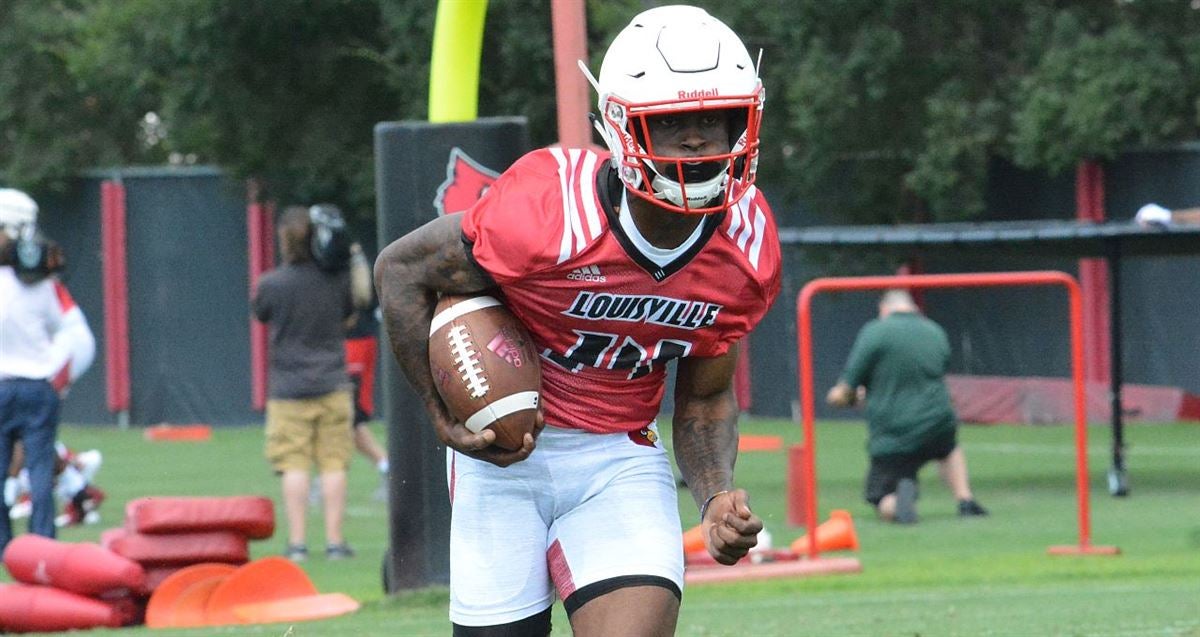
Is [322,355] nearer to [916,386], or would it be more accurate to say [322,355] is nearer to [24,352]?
[24,352]

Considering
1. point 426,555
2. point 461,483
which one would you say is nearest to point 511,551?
point 461,483

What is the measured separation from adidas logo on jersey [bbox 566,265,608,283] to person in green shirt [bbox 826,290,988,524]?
863 cm

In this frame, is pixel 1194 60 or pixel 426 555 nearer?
pixel 426 555

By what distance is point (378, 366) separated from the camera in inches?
854

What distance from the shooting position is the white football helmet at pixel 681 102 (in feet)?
14.5

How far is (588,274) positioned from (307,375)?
281 inches

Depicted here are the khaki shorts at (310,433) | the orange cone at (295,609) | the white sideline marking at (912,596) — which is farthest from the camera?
the khaki shorts at (310,433)

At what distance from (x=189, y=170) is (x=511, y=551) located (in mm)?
21523

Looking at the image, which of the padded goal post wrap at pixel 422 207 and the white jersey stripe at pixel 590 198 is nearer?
the white jersey stripe at pixel 590 198

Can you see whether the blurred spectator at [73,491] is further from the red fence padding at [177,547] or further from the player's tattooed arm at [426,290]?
the player's tattooed arm at [426,290]

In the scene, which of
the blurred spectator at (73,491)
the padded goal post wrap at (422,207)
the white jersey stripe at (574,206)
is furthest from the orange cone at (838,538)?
the white jersey stripe at (574,206)

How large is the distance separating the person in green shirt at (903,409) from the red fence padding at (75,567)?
18.3ft

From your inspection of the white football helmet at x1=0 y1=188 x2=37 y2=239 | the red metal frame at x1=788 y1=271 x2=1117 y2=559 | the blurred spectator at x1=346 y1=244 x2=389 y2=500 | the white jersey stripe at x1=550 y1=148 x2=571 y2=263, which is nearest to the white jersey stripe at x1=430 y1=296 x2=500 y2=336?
the white jersey stripe at x1=550 y1=148 x2=571 y2=263

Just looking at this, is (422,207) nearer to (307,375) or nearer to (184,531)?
(184,531)
